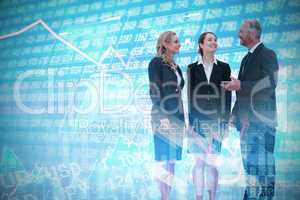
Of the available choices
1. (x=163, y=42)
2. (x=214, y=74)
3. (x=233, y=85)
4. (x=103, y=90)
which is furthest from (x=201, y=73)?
(x=103, y=90)

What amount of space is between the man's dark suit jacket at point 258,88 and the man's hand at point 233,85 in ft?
0.08

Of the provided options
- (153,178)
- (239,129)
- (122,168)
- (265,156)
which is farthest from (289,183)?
(122,168)

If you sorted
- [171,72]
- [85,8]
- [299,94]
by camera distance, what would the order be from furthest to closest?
[85,8] → [171,72] → [299,94]

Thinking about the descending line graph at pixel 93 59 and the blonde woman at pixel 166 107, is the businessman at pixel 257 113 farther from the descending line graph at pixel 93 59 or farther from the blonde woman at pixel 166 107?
the descending line graph at pixel 93 59

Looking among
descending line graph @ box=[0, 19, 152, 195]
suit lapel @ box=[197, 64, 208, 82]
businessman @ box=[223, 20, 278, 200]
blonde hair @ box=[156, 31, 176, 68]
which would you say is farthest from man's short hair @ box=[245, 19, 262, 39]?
descending line graph @ box=[0, 19, 152, 195]

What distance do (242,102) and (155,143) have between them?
0.62 m

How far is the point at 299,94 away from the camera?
7.57ft

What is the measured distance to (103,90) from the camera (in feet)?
9.22

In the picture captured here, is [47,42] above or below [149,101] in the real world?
above

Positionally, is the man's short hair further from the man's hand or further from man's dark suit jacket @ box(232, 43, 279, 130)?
the man's hand

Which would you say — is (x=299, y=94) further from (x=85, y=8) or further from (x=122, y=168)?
(x=85, y=8)

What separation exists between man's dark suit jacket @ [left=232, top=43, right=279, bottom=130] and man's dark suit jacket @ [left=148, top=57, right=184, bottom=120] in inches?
15.0

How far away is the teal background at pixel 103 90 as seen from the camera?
2.37 m

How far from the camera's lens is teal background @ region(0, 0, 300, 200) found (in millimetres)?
2367
